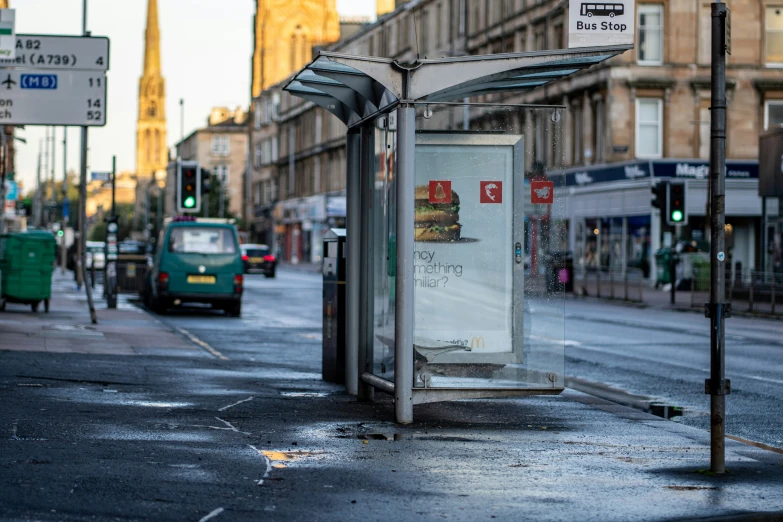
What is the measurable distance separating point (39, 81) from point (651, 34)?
34293 millimetres

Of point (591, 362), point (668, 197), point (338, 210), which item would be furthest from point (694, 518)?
point (338, 210)

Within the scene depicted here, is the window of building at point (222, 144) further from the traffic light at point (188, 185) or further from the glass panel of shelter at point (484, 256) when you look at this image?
the glass panel of shelter at point (484, 256)

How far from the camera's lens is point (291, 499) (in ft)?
22.8

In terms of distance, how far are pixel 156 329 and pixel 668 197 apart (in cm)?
1669

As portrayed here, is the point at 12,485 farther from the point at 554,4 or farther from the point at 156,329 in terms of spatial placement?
the point at 554,4

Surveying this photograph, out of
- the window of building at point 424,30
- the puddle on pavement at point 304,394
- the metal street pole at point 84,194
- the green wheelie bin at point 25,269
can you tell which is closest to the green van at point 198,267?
the metal street pole at point 84,194

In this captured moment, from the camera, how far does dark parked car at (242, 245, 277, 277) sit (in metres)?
61.9

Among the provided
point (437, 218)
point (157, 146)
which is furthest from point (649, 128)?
point (157, 146)

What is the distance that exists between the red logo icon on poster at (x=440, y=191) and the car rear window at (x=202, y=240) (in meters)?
18.2

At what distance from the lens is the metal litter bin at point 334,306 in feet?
43.3

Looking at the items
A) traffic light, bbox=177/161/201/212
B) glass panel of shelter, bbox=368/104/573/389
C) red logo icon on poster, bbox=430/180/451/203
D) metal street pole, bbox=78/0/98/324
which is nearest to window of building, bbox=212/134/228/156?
Result: metal street pole, bbox=78/0/98/324

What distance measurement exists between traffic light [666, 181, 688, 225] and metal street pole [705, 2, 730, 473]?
1045 inches

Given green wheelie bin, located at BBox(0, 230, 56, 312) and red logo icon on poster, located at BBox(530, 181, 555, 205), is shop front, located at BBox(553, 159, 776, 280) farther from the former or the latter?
red logo icon on poster, located at BBox(530, 181, 555, 205)

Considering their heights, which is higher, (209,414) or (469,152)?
(469,152)
